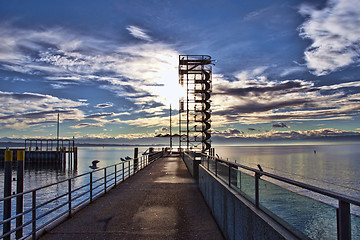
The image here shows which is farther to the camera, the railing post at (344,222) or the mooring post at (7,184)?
the mooring post at (7,184)

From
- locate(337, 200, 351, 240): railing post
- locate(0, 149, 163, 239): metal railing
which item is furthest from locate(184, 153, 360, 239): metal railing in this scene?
locate(0, 149, 163, 239): metal railing

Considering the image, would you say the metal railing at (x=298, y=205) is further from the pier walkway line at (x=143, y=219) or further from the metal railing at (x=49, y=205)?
the metal railing at (x=49, y=205)

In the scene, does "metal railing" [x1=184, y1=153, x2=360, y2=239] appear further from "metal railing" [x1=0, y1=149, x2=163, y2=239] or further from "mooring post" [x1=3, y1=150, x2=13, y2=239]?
"mooring post" [x1=3, y1=150, x2=13, y2=239]

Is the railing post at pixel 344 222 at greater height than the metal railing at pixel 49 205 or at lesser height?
greater

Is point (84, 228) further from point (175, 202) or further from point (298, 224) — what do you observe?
point (298, 224)

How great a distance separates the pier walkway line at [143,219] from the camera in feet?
22.1

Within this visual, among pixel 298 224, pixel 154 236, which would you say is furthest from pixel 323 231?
pixel 154 236

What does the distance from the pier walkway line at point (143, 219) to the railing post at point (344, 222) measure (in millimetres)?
4341

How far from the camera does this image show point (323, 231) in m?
2.86

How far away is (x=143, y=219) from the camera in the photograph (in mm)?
8055

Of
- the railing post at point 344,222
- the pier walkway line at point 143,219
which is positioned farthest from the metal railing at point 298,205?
the pier walkway line at point 143,219

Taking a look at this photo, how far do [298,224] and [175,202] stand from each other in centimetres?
750

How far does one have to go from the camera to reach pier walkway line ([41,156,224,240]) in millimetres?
6723

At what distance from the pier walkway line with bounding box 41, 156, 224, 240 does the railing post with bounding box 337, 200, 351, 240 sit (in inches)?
171
